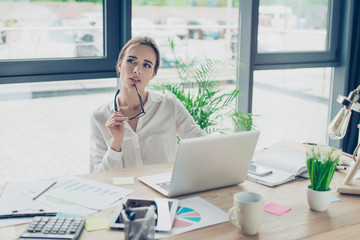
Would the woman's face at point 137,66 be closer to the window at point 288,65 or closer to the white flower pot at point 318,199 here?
the white flower pot at point 318,199

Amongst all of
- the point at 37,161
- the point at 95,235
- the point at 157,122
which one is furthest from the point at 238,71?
the point at 95,235

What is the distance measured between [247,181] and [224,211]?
0.35m

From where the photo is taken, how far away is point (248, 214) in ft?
4.44

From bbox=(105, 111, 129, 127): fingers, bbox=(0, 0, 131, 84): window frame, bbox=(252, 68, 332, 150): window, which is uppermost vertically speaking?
bbox=(0, 0, 131, 84): window frame

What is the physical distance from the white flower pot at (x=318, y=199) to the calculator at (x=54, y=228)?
77cm

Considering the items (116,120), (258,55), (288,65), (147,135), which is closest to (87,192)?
(116,120)

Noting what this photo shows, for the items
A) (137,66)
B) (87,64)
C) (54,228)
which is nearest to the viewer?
(54,228)

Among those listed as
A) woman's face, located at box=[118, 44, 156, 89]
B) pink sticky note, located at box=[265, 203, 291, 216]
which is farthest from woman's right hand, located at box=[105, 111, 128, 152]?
pink sticky note, located at box=[265, 203, 291, 216]

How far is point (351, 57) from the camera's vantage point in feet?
12.2

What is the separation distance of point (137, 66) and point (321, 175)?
107 cm

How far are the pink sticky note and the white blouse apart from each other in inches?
31.2

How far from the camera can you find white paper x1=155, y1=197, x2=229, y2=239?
55.1 inches

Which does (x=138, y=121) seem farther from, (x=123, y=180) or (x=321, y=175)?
(x=321, y=175)

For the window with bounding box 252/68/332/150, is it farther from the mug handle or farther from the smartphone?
the mug handle
